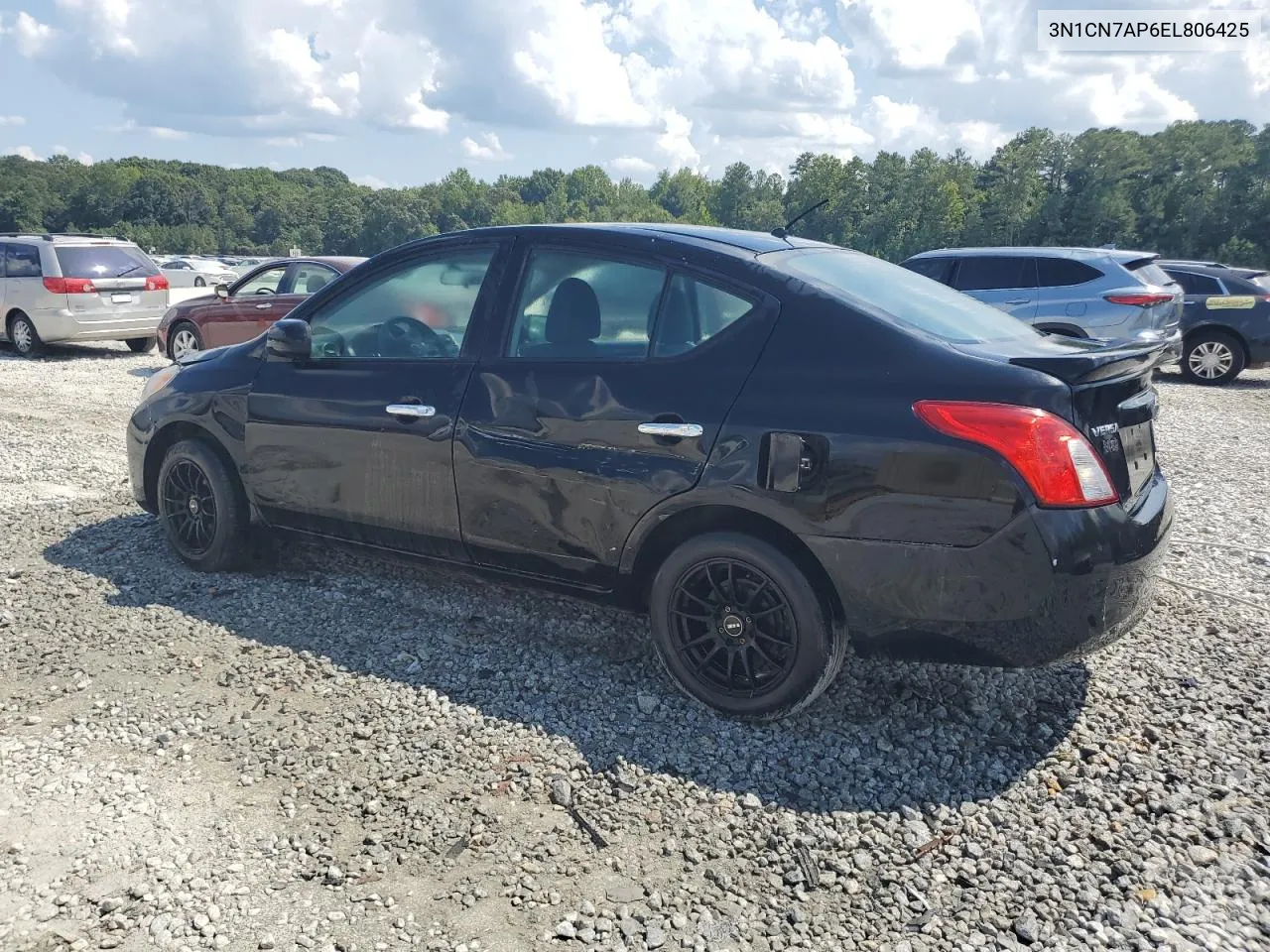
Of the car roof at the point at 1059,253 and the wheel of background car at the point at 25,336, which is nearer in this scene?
the car roof at the point at 1059,253

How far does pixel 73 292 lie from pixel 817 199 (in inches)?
985

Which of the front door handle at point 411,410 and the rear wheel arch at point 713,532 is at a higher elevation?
the front door handle at point 411,410

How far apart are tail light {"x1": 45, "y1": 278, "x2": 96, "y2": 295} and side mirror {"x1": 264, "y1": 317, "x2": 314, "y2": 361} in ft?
38.7

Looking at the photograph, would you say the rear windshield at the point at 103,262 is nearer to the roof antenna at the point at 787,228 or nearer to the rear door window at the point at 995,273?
the rear door window at the point at 995,273

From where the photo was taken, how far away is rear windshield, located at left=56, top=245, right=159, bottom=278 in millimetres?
14555

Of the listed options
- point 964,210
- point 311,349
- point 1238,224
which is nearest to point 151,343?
point 311,349

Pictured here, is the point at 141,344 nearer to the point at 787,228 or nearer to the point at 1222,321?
the point at 787,228

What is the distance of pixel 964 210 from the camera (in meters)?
92.6

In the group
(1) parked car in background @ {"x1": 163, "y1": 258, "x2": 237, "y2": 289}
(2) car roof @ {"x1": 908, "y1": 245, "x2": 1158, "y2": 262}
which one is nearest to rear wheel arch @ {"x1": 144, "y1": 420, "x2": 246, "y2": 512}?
(2) car roof @ {"x1": 908, "y1": 245, "x2": 1158, "y2": 262}

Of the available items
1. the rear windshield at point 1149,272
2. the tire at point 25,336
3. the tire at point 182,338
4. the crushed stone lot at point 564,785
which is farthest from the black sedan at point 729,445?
the tire at point 25,336

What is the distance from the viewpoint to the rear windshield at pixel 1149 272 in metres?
11.8

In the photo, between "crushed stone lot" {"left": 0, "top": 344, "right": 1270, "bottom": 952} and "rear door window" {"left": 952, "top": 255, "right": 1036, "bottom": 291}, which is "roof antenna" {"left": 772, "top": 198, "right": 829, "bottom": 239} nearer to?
"crushed stone lot" {"left": 0, "top": 344, "right": 1270, "bottom": 952}

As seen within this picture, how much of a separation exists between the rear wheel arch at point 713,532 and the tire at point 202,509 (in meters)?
2.28

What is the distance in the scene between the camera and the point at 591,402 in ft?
12.5
